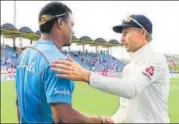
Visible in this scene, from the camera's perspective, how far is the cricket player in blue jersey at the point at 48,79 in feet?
6.95

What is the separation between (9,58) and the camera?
99.6 ft

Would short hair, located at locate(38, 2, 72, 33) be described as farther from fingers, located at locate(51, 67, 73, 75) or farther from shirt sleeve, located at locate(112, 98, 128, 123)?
shirt sleeve, located at locate(112, 98, 128, 123)

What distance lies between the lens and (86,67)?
1564 centimetres

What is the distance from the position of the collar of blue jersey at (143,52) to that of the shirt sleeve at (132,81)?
0.29 feet

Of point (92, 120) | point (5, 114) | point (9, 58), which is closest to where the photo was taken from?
point (92, 120)

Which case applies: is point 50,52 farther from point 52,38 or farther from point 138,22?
point 138,22

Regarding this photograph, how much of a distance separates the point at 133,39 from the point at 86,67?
13003mm

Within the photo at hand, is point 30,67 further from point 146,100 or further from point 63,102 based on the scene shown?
point 146,100

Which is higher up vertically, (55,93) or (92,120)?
(55,93)

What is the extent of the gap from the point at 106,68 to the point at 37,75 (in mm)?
30245

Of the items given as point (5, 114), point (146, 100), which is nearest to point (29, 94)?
point (146, 100)

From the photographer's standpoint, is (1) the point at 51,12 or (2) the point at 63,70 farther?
(1) the point at 51,12

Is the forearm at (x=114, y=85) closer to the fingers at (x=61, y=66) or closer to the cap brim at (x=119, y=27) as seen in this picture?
the fingers at (x=61, y=66)

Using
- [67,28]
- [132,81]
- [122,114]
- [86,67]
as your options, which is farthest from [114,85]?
[86,67]
